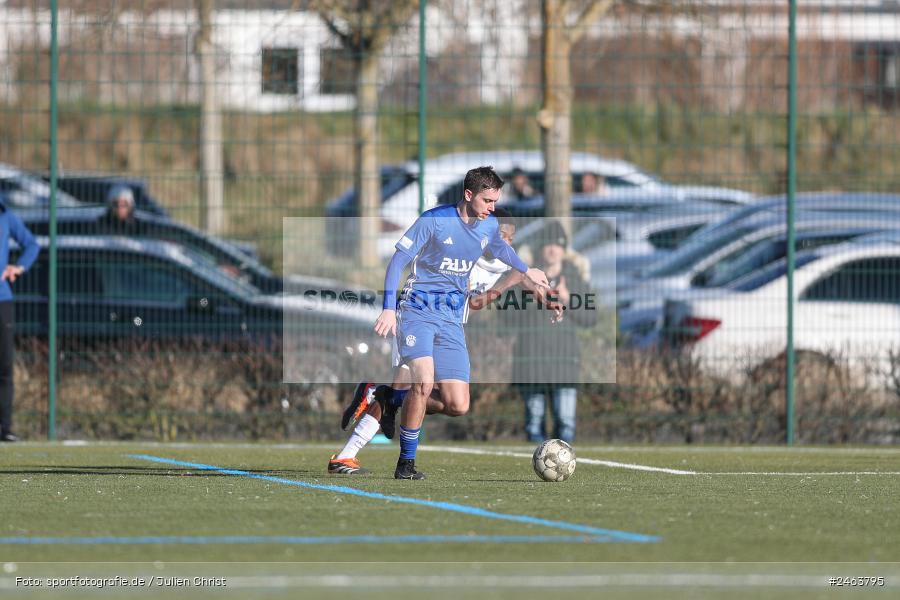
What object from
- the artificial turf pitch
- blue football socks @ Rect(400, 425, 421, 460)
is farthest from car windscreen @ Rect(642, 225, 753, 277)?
blue football socks @ Rect(400, 425, 421, 460)

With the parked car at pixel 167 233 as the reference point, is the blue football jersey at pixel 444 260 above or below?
below

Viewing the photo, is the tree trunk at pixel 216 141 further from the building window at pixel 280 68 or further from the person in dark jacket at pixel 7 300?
the person in dark jacket at pixel 7 300

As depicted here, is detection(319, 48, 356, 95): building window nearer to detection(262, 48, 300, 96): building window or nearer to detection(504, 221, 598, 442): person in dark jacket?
detection(262, 48, 300, 96): building window

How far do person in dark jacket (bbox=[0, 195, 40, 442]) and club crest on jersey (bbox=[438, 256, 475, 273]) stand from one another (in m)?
4.95

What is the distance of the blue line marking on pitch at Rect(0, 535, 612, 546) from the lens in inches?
311

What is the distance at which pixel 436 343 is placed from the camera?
36.1 ft

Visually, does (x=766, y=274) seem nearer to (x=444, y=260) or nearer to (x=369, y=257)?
(x=369, y=257)

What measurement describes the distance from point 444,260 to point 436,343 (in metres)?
0.52

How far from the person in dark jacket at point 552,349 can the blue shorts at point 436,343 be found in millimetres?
4109

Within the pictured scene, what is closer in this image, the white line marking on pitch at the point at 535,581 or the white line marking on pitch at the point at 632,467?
the white line marking on pitch at the point at 535,581

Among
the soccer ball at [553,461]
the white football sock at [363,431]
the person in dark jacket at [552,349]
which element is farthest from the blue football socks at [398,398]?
the person in dark jacket at [552,349]

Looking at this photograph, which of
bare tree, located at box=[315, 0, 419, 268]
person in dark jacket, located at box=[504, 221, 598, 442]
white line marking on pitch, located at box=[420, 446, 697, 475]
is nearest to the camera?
white line marking on pitch, located at box=[420, 446, 697, 475]

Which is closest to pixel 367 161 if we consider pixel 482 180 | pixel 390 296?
pixel 482 180

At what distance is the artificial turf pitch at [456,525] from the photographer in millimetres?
7023
